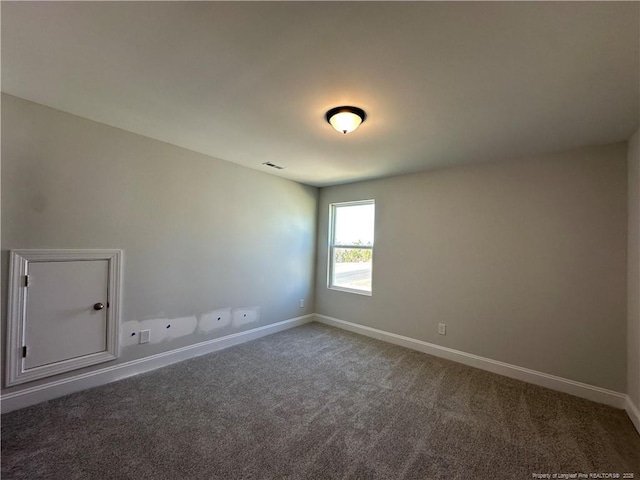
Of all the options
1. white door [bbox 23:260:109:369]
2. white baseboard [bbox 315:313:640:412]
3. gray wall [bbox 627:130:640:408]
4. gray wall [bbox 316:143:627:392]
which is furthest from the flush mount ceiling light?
white baseboard [bbox 315:313:640:412]

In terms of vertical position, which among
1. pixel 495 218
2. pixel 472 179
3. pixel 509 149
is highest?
pixel 509 149

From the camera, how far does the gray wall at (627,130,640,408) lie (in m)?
2.13

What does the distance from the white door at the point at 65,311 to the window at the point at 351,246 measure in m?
3.09

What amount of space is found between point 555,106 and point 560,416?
2446 mm

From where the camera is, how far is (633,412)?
2.12 meters

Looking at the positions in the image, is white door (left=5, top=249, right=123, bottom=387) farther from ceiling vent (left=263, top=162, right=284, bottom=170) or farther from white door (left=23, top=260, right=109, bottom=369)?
ceiling vent (left=263, top=162, right=284, bottom=170)

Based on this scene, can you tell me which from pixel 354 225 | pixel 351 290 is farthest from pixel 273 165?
pixel 351 290

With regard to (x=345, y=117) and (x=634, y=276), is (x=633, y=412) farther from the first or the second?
(x=345, y=117)

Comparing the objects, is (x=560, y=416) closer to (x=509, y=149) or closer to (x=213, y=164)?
(x=509, y=149)

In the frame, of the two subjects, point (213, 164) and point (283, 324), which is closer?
point (213, 164)

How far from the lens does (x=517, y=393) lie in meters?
2.51

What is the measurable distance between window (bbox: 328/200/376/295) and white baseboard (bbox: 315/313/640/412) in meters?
0.72

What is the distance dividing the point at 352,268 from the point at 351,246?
368mm

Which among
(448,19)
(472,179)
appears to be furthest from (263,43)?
(472,179)
